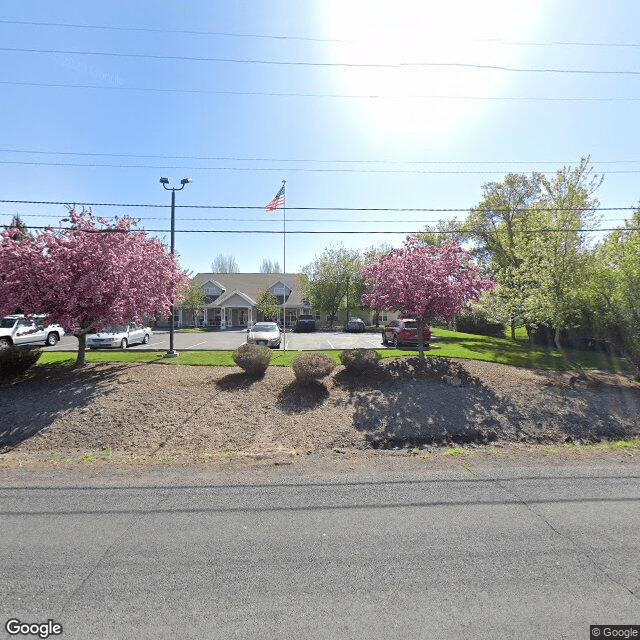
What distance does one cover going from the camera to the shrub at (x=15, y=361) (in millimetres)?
11148

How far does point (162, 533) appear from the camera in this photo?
13.5 feet

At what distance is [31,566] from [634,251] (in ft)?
48.2

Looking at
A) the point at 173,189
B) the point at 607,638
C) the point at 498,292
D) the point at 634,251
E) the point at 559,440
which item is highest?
the point at 173,189

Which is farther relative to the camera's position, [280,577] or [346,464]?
[346,464]

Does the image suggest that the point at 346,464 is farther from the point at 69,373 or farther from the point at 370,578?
the point at 69,373

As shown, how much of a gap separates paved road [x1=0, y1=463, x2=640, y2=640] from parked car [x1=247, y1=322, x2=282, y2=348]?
46.8 feet

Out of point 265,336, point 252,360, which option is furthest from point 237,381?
point 265,336

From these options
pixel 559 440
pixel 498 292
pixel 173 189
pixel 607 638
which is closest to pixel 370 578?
pixel 607 638

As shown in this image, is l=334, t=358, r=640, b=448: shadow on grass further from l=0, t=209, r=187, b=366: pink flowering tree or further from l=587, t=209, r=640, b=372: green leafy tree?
l=0, t=209, r=187, b=366: pink flowering tree

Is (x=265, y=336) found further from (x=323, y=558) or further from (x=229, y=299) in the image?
(x=229, y=299)

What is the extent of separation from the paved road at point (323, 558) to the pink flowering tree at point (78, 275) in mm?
6321

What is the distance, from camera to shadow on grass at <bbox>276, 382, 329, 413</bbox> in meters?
9.73

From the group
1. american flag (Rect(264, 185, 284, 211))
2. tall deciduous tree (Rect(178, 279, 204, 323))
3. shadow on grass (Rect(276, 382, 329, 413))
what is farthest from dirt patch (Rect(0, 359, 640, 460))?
tall deciduous tree (Rect(178, 279, 204, 323))

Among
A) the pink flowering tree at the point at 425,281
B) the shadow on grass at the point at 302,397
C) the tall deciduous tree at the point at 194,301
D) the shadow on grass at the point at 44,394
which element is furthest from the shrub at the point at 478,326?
the shadow on grass at the point at 44,394
